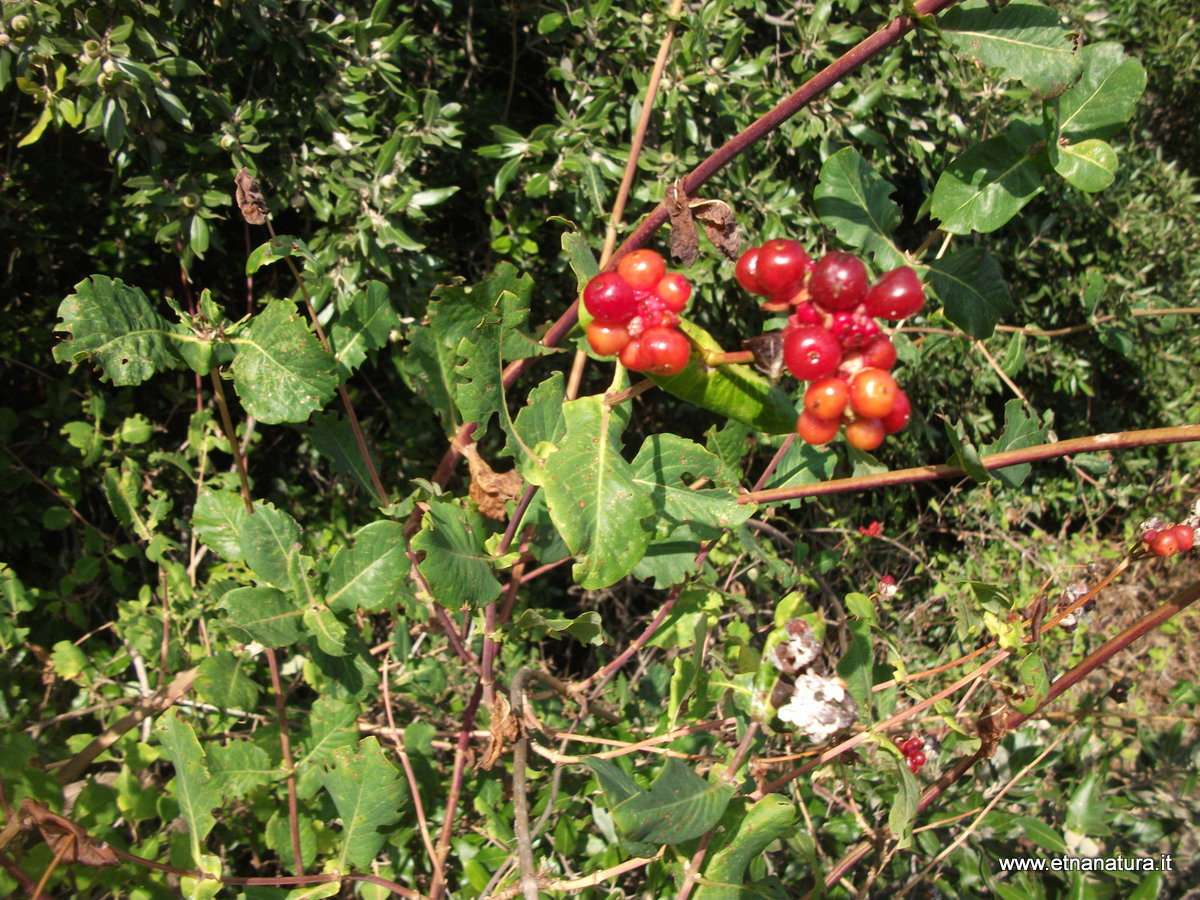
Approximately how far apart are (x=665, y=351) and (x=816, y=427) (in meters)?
0.17

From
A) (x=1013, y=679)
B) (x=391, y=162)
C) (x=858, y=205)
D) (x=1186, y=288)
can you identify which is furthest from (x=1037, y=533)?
(x=391, y=162)

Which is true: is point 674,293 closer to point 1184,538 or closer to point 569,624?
point 569,624

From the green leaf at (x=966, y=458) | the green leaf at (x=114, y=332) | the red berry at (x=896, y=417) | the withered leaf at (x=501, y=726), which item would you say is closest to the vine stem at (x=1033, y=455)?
the green leaf at (x=966, y=458)

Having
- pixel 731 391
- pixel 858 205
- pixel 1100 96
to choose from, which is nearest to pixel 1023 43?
pixel 1100 96

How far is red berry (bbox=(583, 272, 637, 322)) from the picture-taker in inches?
30.0

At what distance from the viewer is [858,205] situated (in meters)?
1.03

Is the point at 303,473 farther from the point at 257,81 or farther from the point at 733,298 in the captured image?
the point at 733,298

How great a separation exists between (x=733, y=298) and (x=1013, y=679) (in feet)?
4.42

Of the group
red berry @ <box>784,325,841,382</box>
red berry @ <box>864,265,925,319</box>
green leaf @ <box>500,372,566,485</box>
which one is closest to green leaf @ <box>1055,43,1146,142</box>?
red berry @ <box>864,265,925,319</box>

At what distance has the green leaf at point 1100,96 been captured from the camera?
866 millimetres

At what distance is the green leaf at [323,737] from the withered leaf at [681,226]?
99cm

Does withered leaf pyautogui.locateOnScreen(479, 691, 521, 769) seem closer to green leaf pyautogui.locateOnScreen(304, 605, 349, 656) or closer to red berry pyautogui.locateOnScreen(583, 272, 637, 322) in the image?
green leaf pyautogui.locateOnScreen(304, 605, 349, 656)

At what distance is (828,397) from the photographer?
728mm

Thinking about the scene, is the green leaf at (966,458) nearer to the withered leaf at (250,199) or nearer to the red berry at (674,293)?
the red berry at (674,293)
